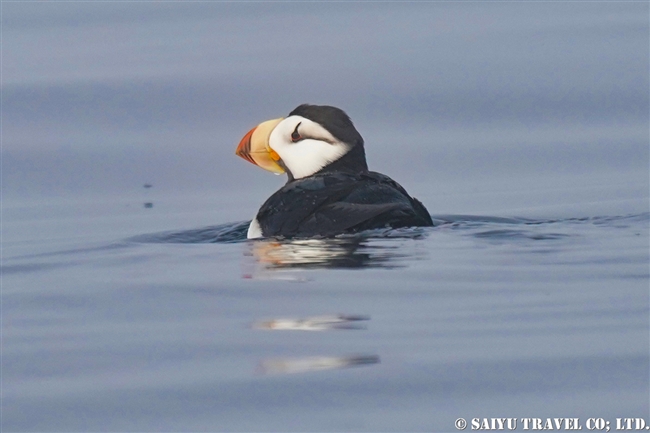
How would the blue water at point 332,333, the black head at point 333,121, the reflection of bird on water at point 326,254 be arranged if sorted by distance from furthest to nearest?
the black head at point 333,121 < the reflection of bird on water at point 326,254 < the blue water at point 332,333

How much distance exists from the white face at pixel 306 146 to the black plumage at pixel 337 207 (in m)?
0.25

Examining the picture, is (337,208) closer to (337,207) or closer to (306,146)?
(337,207)

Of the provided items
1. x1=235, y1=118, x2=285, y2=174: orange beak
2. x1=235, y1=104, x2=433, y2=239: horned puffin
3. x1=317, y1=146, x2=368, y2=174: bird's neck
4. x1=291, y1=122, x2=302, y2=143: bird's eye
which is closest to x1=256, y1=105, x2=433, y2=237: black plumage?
x1=235, y1=104, x2=433, y2=239: horned puffin

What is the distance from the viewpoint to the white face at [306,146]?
6723mm

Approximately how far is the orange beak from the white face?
116mm

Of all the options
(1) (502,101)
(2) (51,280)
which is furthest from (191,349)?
(1) (502,101)

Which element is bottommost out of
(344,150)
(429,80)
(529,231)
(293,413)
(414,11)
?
(293,413)

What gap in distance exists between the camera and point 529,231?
627 centimetres

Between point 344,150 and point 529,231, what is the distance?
3.49 feet

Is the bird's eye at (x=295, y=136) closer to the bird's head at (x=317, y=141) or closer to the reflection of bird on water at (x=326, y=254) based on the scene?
the bird's head at (x=317, y=141)

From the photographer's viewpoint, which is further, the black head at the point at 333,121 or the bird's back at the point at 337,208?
the black head at the point at 333,121

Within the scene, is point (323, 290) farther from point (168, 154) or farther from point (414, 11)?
point (414, 11)

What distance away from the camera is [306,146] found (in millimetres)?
6781

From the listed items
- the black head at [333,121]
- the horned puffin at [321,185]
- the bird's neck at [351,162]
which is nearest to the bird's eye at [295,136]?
the horned puffin at [321,185]
